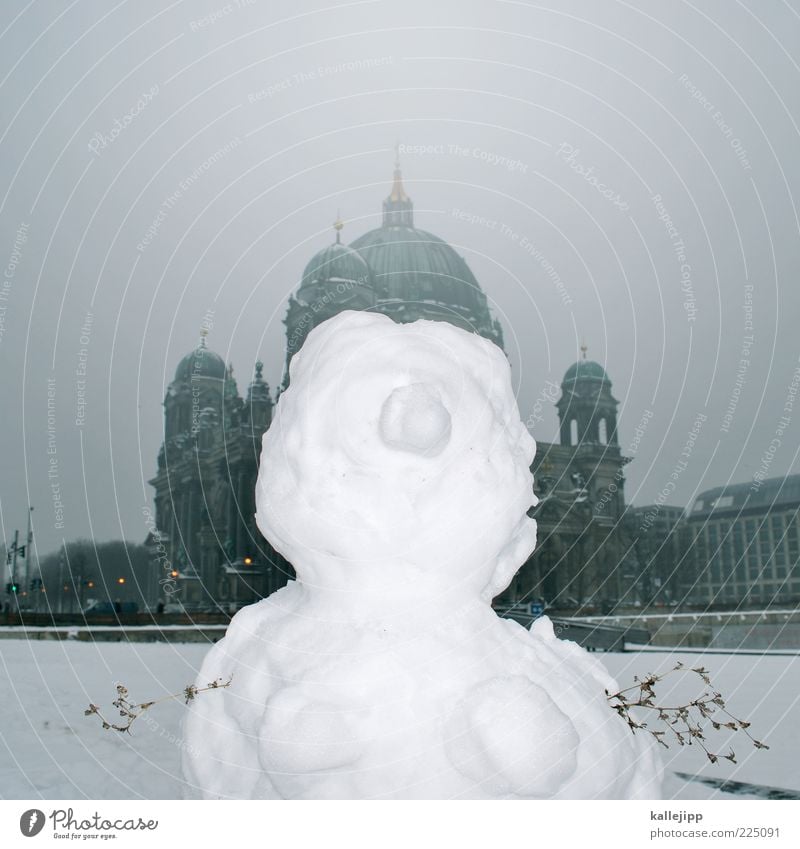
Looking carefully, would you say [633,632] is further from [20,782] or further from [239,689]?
[239,689]

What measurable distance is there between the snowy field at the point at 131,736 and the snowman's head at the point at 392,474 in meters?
1.41

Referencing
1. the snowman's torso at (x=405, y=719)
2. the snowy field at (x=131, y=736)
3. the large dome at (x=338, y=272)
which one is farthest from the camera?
the large dome at (x=338, y=272)

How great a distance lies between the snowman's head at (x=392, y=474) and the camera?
3.07m

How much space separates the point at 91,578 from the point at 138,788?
168 feet

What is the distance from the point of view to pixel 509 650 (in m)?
3.23

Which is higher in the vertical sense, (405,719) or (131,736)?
(405,719)

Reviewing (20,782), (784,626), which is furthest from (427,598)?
(784,626)

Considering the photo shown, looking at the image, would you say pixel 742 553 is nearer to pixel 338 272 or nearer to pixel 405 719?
pixel 338 272
